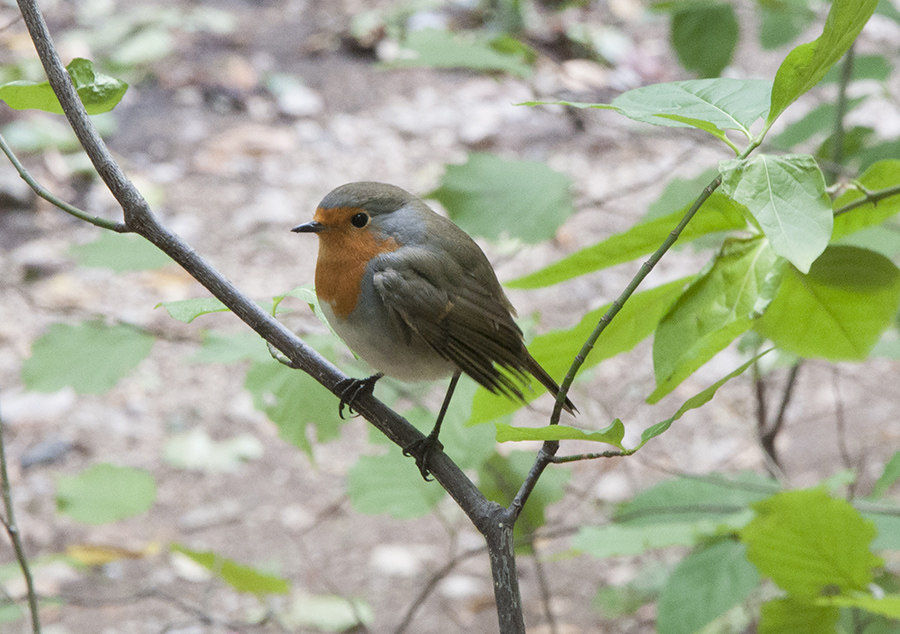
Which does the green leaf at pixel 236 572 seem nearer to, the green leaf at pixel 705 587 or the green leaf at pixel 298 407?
the green leaf at pixel 298 407

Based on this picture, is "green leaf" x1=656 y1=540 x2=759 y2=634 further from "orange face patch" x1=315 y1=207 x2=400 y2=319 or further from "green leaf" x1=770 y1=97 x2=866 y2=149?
"green leaf" x1=770 y1=97 x2=866 y2=149

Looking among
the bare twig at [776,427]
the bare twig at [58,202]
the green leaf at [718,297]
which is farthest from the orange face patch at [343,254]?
the bare twig at [776,427]

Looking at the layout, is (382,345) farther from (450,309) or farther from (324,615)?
(324,615)

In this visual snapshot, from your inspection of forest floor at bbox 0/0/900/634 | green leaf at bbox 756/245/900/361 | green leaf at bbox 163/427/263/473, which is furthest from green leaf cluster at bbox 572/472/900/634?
green leaf at bbox 163/427/263/473

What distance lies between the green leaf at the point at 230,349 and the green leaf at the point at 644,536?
73cm

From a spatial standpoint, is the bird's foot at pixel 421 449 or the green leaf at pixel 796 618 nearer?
the bird's foot at pixel 421 449

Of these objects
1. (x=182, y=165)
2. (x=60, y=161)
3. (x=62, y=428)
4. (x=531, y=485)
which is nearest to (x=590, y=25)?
(x=182, y=165)

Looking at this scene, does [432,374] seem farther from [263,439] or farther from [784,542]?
[263,439]

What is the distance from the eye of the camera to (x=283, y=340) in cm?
94

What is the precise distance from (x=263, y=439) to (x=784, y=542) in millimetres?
2671

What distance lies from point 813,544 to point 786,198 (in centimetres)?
77

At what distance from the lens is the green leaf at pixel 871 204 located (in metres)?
0.81

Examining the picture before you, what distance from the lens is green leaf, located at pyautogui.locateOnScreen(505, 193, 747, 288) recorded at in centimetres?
84

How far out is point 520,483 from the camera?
6.67ft
